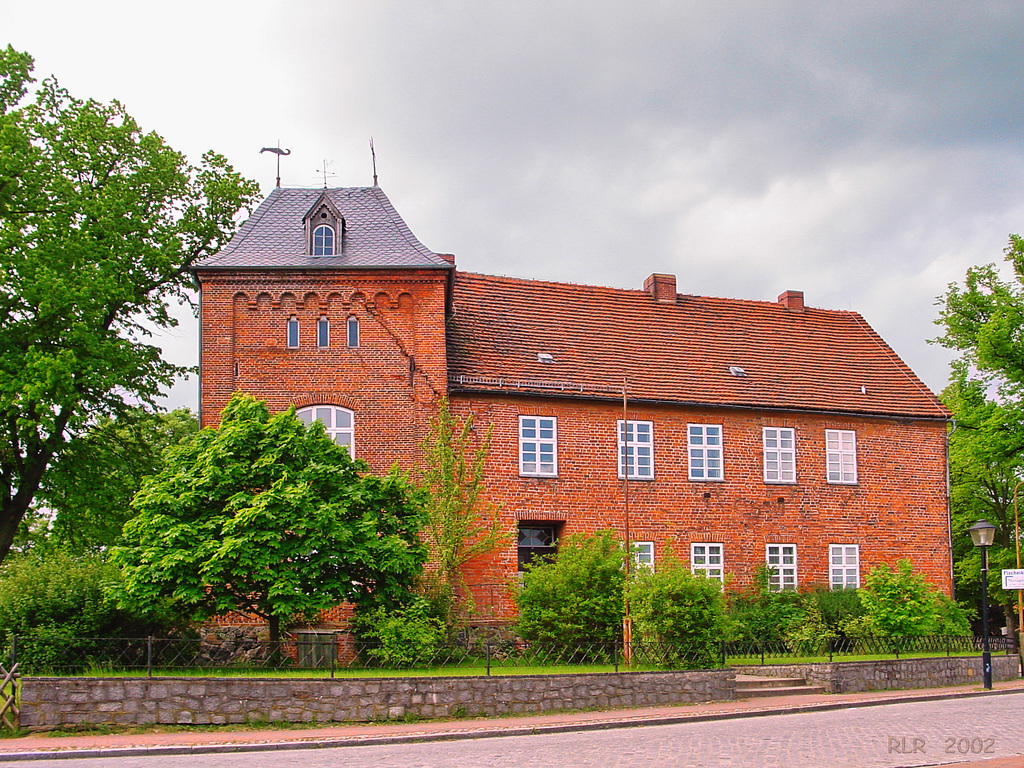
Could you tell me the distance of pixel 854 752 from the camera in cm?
1328

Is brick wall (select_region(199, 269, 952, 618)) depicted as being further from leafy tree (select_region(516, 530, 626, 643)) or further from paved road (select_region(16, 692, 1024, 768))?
paved road (select_region(16, 692, 1024, 768))

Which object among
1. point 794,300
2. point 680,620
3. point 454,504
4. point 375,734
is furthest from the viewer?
point 794,300

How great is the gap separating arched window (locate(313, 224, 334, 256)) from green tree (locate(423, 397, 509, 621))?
4590mm

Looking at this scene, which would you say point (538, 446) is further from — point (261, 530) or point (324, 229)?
point (261, 530)

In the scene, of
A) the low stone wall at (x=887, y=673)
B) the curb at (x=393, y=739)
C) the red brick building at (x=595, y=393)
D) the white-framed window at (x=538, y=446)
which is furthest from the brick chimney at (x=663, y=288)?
the curb at (x=393, y=739)

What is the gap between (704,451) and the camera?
27.5 m

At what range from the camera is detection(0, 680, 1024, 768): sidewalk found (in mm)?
14234

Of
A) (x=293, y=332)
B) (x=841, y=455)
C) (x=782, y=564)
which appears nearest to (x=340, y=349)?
(x=293, y=332)

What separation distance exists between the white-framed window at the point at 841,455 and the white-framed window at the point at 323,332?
13.8m

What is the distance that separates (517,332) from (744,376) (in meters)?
6.55

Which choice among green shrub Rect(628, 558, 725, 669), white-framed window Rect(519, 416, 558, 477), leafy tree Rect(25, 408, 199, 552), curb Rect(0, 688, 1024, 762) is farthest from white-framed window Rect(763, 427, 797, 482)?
leafy tree Rect(25, 408, 199, 552)

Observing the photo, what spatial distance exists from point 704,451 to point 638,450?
1926 mm

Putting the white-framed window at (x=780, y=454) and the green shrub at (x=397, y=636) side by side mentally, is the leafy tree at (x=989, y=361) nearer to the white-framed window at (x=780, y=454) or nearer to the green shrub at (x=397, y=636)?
the white-framed window at (x=780, y=454)

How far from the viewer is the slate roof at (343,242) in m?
24.6
